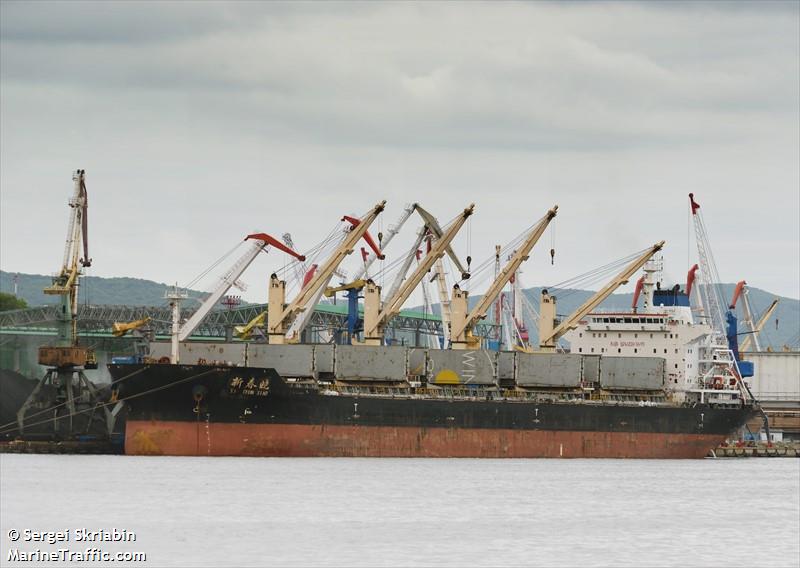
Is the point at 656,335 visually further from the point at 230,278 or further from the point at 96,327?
the point at 96,327

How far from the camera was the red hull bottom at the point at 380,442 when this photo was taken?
7106 centimetres

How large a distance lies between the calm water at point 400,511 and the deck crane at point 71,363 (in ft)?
25.4

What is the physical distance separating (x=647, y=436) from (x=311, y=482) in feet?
90.3

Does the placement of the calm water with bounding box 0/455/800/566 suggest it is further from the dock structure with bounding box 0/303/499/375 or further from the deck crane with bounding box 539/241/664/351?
the dock structure with bounding box 0/303/499/375

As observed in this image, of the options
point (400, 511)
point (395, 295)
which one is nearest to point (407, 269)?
point (395, 295)

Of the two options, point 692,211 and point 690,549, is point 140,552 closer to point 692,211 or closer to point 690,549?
point 690,549

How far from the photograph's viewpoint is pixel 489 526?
155 ft

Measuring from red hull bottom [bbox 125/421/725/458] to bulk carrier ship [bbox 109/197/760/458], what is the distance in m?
0.06

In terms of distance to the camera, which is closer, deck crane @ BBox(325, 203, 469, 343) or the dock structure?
deck crane @ BBox(325, 203, 469, 343)

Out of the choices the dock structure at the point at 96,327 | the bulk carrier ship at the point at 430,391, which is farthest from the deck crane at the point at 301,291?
the dock structure at the point at 96,327

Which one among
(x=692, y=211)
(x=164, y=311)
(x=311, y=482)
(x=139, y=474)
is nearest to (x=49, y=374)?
(x=139, y=474)

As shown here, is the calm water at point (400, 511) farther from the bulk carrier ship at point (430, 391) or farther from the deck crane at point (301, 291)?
the deck crane at point (301, 291)

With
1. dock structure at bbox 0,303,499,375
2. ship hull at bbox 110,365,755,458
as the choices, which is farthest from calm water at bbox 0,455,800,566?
dock structure at bbox 0,303,499,375

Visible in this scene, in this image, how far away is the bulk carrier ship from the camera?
71125 millimetres
